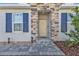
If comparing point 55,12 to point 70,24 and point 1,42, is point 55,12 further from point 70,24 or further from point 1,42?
point 1,42

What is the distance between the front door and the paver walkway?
0.16 metres

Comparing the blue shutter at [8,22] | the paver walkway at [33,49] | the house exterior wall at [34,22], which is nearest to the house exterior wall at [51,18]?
the house exterior wall at [34,22]

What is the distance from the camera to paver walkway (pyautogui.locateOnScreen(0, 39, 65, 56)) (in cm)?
272

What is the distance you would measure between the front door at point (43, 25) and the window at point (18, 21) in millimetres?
284

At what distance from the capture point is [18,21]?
8.97 feet

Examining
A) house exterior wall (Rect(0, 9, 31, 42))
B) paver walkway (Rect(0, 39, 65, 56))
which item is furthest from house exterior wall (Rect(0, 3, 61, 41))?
paver walkway (Rect(0, 39, 65, 56))

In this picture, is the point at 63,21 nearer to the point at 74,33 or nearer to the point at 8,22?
the point at 74,33

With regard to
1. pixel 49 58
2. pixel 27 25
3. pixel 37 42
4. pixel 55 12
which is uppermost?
pixel 55 12

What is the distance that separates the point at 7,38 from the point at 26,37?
10.6 inches

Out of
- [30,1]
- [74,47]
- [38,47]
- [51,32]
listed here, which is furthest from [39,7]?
[74,47]

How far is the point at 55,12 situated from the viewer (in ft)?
8.84

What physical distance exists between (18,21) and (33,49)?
1.53ft

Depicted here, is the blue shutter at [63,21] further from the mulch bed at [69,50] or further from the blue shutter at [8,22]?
the blue shutter at [8,22]

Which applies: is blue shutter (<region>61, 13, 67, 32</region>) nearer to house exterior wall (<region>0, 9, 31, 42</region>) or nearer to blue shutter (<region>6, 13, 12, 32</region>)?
house exterior wall (<region>0, 9, 31, 42</region>)
